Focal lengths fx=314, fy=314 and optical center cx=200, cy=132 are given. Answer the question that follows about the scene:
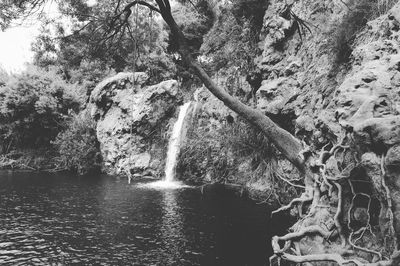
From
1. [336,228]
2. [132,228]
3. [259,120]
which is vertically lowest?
[132,228]

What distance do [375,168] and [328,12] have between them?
11.1 metres

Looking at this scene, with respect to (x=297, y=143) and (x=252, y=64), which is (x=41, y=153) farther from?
(x=297, y=143)

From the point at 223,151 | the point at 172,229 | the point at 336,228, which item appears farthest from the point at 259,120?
the point at 223,151

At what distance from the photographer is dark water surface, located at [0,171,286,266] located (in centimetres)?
962

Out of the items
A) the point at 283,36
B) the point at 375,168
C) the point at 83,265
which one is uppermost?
the point at 283,36

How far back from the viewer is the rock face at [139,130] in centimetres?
2733

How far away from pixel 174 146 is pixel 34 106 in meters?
16.8

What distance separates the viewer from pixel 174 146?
26.0 metres

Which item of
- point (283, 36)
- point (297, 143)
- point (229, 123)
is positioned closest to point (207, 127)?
point (229, 123)

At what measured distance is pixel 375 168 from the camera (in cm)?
537

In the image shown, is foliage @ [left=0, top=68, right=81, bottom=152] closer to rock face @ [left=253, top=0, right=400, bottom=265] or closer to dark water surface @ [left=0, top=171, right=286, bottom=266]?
dark water surface @ [left=0, top=171, right=286, bottom=266]

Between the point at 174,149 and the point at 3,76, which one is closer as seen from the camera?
the point at 174,149

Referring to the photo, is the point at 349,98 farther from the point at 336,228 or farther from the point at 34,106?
the point at 34,106

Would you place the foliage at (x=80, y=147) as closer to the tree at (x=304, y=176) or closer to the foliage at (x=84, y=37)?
the foliage at (x=84, y=37)
